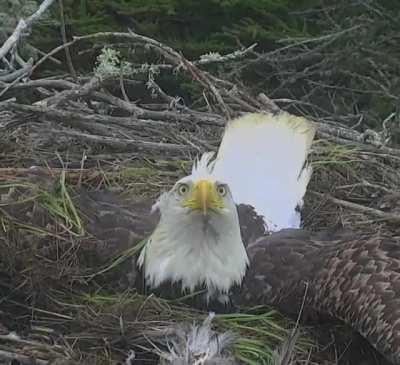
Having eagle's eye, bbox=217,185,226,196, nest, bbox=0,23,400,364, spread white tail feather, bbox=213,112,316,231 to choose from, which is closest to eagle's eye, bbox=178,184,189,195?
eagle's eye, bbox=217,185,226,196

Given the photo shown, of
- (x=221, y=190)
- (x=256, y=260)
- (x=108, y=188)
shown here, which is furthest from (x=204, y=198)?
(x=108, y=188)

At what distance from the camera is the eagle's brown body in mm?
4922

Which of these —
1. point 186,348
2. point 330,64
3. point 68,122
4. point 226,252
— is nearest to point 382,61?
point 330,64

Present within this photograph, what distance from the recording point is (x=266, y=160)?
636 cm

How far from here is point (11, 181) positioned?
5609mm

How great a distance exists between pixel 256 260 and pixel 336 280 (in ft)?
1.56

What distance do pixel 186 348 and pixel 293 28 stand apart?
4.71 meters

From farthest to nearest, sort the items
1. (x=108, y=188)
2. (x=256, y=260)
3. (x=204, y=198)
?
(x=108, y=188) → (x=256, y=260) → (x=204, y=198)

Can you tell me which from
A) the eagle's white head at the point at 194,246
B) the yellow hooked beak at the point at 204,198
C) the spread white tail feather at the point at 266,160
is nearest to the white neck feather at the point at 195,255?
the eagle's white head at the point at 194,246

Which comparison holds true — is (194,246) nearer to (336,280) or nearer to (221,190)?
(221,190)

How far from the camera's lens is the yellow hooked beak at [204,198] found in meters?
5.13

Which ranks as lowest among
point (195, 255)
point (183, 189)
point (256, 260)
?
point (256, 260)

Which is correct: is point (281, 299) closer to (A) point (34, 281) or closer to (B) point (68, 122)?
(A) point (34, 281)

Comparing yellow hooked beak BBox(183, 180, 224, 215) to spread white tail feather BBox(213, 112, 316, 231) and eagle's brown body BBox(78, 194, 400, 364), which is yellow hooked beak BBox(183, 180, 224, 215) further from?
spread white tail feather BBox(213, 112, 316, 231)
